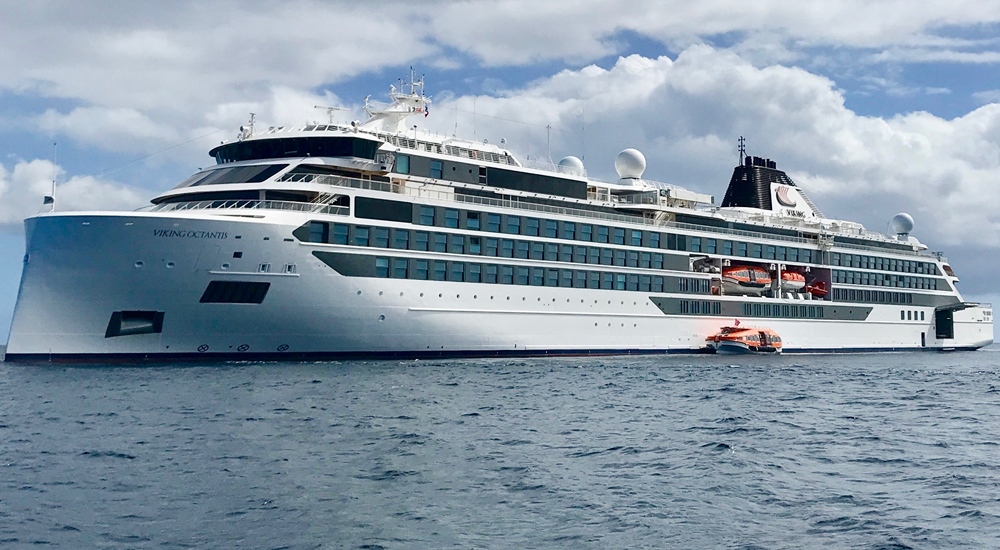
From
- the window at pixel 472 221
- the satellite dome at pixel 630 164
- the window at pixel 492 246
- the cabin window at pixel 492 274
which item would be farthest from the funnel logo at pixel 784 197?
the window at pixel 472 221

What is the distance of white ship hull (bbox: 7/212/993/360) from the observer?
1497 inches

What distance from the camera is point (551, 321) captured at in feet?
167

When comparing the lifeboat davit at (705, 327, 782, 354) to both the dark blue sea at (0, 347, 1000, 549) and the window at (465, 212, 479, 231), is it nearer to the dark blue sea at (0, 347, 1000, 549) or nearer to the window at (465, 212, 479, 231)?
the window at (465, 212, 479, 231)

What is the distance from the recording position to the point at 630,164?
60.7 metres

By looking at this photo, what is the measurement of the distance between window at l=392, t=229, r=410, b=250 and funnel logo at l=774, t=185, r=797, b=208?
36282mm

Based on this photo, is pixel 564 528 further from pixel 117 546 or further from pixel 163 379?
pixel 163 379

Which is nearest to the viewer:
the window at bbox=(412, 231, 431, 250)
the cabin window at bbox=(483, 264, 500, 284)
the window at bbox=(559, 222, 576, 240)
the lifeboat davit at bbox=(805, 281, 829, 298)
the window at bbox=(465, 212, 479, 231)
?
the window at bbox=(412, 231, 431, 250)

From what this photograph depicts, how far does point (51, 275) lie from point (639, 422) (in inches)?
1010

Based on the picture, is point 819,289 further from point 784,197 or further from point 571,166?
point 571,166

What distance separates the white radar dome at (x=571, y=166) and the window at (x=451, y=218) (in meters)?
10.0

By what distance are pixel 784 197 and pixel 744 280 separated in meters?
12.3

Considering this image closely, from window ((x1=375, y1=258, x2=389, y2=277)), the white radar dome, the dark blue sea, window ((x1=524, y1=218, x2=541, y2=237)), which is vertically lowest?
the dark blue sea

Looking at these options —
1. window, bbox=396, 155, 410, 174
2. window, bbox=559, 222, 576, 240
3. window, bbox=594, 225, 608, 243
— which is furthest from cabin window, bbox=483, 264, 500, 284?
window, bbox=594, 225, 608, 243

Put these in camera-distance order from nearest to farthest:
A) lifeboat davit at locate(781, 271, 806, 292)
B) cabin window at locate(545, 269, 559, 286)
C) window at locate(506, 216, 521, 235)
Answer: window at locate(506, 216, 521, 235) → cabin window at locate(545, 269, 559, 286) → lifeboat davit at locate(781, 271, 806, 292)
